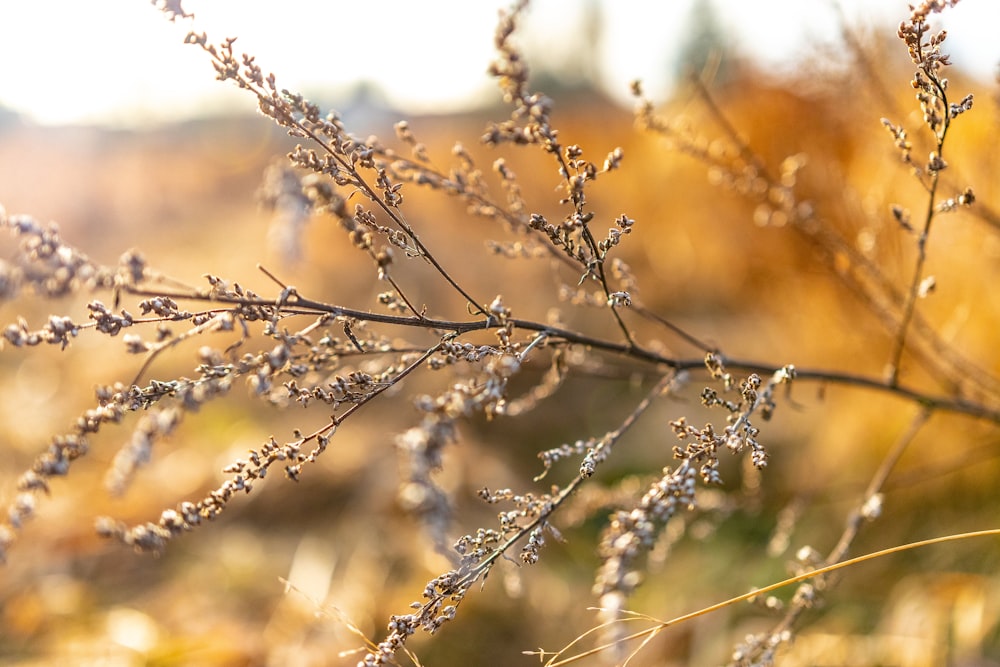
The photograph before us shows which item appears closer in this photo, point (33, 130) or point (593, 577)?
point (593, 577)

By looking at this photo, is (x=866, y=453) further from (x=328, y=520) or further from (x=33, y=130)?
(x=33, y=130)

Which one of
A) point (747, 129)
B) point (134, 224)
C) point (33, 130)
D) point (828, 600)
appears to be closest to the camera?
point (828, 600)

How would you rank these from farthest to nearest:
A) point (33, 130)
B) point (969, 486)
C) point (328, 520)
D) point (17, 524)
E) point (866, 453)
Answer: point (33, 130)
point (328, 520)
point (866, 453)
point (969, 486)
point (17, 524)

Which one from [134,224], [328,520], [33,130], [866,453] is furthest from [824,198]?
[33,130]

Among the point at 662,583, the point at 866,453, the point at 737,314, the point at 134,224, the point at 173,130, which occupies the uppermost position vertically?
the point at 173,130

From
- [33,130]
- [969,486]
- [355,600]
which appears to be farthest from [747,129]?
[33,130]

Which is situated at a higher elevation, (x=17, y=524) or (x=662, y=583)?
(x=662, y=583)
